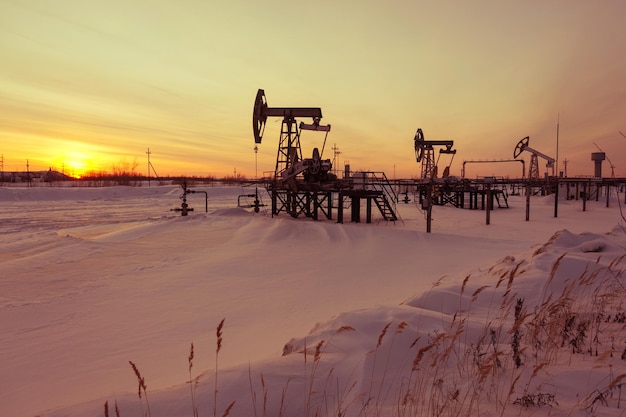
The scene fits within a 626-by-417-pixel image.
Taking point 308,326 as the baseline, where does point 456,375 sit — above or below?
above

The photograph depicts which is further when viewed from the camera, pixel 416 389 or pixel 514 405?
pixel 416 389

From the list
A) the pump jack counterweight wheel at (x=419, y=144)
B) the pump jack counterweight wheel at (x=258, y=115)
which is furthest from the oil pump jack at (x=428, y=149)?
the pump jack counterweight wheel at (x=258, y=115)

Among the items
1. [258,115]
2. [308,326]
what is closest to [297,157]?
[258,115]

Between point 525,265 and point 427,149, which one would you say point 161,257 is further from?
point 427,149

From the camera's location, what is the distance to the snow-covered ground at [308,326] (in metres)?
3.01

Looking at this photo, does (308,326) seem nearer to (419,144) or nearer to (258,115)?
(258,115)

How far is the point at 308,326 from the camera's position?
6590 mm

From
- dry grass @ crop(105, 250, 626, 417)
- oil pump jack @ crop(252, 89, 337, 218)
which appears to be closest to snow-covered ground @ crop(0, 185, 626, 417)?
dry grass @ crop(105, 250, 626, 417)

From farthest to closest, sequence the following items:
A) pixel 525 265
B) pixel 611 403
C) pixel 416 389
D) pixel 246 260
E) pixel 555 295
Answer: pixel 246 260
pixel 525 265
pixel 555 295
pixel 416 389
pixel 611 403

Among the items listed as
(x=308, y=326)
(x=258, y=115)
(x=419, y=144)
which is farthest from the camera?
(x=419, y=144)

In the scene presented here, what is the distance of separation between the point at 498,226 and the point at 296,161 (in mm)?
12964

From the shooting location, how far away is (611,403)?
272 cm

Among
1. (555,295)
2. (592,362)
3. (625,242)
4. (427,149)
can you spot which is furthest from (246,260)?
(427,149)

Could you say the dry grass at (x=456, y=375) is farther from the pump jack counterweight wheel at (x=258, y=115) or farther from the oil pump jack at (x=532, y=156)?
the oil pump jack at (x=532, y=156)
